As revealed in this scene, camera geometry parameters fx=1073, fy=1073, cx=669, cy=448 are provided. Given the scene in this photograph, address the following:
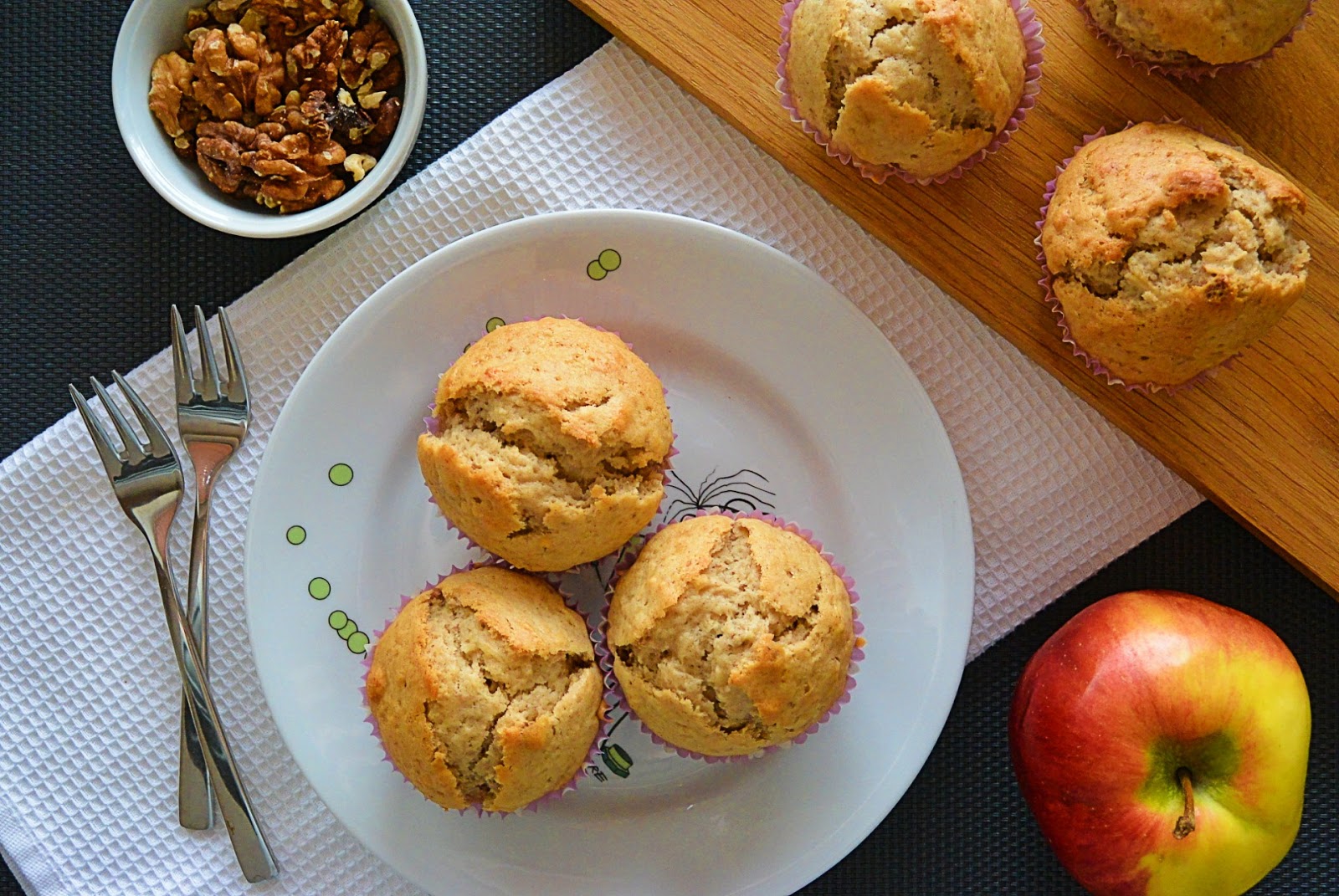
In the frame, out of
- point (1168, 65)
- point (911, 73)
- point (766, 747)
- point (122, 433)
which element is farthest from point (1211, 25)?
point (122, 433)

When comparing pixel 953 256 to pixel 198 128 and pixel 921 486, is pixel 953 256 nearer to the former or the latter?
pixel 921 486

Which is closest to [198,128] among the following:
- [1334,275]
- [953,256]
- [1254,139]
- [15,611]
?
[15,611]

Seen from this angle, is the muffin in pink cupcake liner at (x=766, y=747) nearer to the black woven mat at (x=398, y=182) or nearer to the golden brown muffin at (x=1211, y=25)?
the black woven mat at (x=398, y=182)

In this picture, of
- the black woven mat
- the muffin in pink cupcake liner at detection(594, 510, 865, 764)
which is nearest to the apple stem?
the black woven mat

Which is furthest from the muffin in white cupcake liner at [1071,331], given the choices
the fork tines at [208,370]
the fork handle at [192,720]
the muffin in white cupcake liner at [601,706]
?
the fork handle at [192,720]

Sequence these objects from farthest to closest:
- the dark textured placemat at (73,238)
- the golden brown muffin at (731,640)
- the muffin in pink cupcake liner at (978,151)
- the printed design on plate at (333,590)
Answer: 1. the dark textured placemat at (73,238)
2. the printed design on plate at (333,590)
3. the muffin in pink cupcake liner at (978,151)
4. the golden brown muffin at (731,640)

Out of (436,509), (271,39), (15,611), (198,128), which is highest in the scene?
(271,39)

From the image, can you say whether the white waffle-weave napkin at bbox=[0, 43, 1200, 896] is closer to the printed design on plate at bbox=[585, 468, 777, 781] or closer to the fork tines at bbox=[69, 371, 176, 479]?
the fork tines at bbox=[69, 371, 176, 479]
